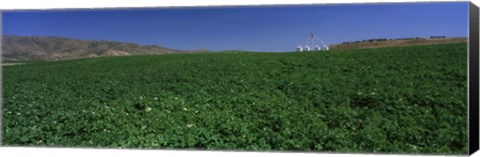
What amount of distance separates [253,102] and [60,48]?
→ 282cm

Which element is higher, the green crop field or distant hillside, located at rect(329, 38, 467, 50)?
distant hillside, located at rect(329, 38, 467, 50)

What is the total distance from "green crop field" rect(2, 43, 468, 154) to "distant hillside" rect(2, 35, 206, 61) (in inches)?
6.0

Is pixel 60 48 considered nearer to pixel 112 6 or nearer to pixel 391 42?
pixel 112 6

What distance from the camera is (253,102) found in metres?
9.68

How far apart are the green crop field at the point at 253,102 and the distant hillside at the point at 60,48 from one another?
0.15m

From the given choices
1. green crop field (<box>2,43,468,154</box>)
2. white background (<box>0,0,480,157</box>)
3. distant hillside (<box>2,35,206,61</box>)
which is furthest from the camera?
distant hillside (<box>2,35,206,61</box>)

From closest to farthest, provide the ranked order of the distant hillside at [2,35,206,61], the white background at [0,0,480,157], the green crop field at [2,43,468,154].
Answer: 1. the green crop field at [2,43,468,154]
2. the white background at [0,0,480,157]
3. the distant hillside at [2,35,206,61]

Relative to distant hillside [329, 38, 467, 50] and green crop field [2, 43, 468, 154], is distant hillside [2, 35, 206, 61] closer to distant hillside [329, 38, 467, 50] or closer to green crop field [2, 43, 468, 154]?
green crop field [2, 43, 468, 154]

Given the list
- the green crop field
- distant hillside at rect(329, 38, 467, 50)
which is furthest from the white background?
distant hillside at rect(329, 38, 467, 50)

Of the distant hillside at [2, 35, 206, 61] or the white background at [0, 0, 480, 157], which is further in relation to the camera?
the distant hillside at [2, 35, 206, 61]

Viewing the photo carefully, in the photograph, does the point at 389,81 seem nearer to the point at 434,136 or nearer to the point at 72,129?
the point at 434,136

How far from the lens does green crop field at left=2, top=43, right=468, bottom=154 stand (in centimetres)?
885

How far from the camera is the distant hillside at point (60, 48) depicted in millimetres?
10242

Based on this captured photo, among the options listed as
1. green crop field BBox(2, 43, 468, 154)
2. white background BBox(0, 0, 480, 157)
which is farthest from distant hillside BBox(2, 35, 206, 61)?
white background BBox(0, 0, 480, 157)
